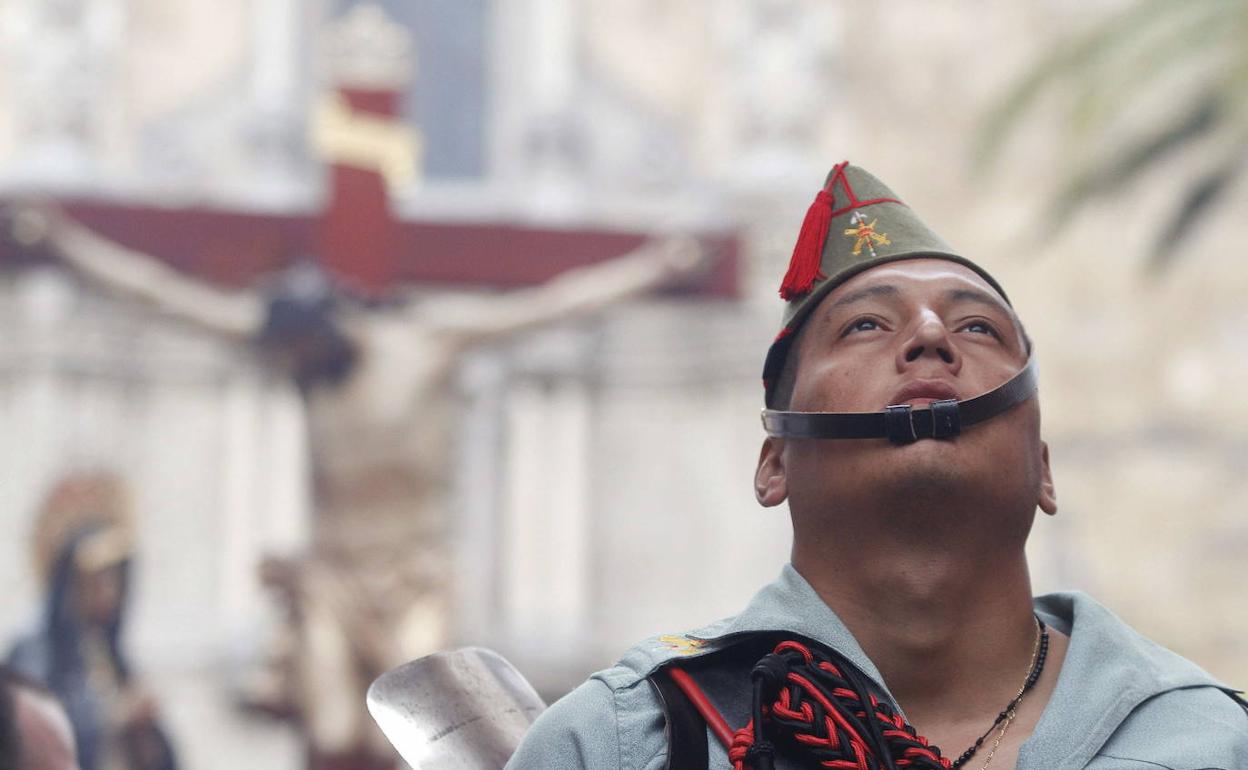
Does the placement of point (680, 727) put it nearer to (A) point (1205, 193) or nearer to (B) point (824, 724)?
(B) point (824, 724)

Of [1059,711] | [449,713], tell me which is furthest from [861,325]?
[449,713]

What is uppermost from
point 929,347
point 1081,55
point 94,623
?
point 1081,55

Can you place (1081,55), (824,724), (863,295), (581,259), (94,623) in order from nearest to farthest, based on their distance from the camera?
(824,724)
(863,295)
(94,623)
(1081,55)
(581,259)

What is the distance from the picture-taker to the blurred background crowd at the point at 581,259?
8.45 meters

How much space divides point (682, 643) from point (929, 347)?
0.32m

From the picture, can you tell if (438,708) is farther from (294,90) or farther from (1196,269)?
(1196,269)

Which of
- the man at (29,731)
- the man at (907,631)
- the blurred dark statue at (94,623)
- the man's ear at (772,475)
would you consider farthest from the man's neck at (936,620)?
the blurred dark statue at (94,623)

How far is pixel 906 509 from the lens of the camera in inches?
61.8

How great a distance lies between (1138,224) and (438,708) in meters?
9.26

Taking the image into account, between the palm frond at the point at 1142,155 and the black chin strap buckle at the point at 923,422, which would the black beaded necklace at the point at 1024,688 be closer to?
the black chin strap buckle at the point at 923,422

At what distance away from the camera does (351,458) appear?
6.70 meters

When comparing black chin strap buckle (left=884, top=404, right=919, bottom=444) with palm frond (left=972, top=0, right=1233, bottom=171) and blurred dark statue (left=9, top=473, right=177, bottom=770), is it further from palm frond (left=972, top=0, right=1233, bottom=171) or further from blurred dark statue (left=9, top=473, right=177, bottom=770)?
palm frond (left=972, top=0, right=1233, bottom=171)

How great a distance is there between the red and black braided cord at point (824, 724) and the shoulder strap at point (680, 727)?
36 mm

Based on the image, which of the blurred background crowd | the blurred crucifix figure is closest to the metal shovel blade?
the blurred crucifix figure
